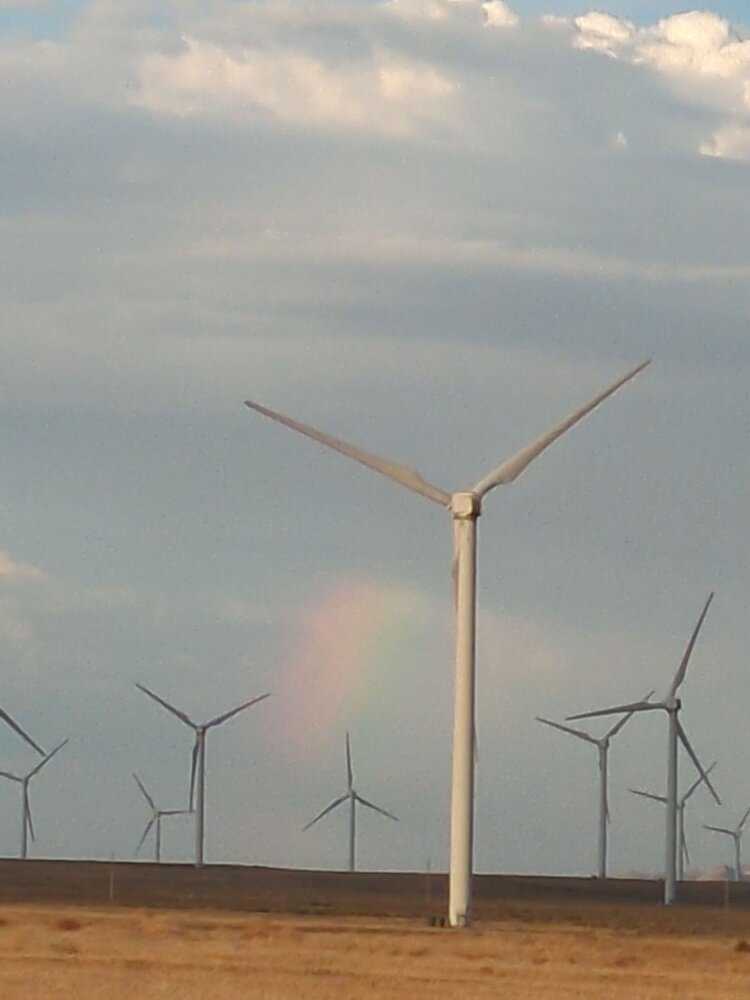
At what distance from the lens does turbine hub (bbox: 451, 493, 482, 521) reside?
69.2m

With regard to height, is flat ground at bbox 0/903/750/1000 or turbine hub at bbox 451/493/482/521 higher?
turbine hub at bbox 451/493/482/521

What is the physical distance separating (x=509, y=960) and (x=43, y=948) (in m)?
11.1

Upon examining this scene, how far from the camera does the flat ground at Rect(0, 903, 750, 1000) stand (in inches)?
1797

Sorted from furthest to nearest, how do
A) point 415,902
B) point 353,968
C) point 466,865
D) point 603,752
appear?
point 603,752, point 415,902, point 466,865, point 353,968

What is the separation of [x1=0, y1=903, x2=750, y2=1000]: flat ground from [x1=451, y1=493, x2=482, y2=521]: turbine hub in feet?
39.3

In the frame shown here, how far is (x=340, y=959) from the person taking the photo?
5419cm

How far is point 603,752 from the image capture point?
485ft

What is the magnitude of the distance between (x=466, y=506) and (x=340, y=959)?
18.6 m

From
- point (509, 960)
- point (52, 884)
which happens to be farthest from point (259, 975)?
point (52, 884)

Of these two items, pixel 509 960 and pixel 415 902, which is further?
pixel 415 902

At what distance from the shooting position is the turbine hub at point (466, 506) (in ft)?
227

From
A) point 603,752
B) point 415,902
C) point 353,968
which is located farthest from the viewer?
point 603,752

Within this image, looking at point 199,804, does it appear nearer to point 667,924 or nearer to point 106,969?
point 667,924

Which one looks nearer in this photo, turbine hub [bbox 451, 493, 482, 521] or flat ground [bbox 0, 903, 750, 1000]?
flat ground [bbox 0, 903, 750, 1000]
